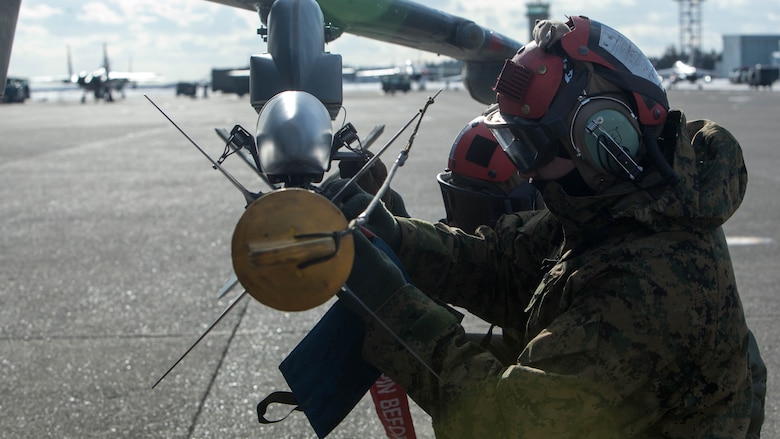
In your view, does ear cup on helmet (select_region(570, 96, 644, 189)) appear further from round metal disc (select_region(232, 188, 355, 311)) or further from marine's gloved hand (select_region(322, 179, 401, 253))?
round metal disc (select_region(232, 188, 355, 311))

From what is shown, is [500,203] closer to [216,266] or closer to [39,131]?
[216,266]

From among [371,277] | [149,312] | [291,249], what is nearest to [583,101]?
[371,277]

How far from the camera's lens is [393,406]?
9.66ft

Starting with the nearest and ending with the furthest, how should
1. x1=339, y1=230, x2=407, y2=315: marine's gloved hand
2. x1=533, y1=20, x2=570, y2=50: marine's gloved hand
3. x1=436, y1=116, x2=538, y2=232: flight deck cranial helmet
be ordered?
x1=339, y1=230, x2=407, y2=315: marine's gloved hand, x1=533, y1=20, x2=570, y2=50: marine's gloved hand, x1=436, y1=116, x2=538, y2=232: flight deck cranial helmet

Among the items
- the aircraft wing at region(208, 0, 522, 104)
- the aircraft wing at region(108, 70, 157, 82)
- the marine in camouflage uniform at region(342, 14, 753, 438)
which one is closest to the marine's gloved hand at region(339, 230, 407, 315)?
the marine in camouflage uniform at region(342, 14, 753, 438)

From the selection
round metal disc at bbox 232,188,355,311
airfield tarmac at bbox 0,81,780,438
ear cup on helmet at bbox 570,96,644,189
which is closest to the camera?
round metal disc at bbox 232,188,355,311

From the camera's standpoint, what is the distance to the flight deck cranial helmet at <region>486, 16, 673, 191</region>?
2309mm

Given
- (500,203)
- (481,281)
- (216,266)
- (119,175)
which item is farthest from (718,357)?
(119,175)

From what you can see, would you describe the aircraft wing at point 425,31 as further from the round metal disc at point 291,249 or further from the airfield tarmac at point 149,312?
the round metal disc at point 291,249

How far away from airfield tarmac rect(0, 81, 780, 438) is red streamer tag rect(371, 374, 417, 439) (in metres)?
1.09

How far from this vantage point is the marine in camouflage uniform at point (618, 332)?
7.04 feet

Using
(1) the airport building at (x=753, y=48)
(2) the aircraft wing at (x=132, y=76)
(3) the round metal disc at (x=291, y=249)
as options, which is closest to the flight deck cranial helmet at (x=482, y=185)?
(3) the round metal disc at (x=291, y=249)

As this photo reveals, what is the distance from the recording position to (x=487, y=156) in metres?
3.60

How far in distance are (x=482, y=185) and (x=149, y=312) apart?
13.4 feet
